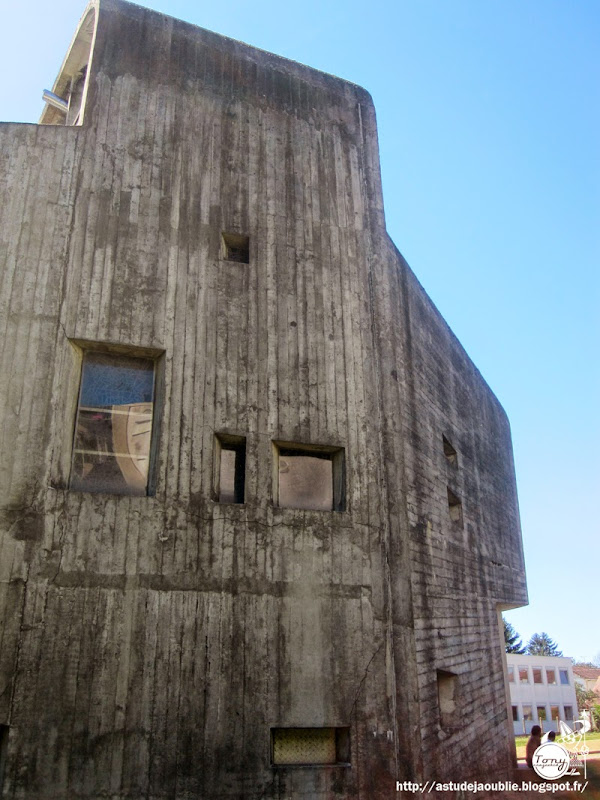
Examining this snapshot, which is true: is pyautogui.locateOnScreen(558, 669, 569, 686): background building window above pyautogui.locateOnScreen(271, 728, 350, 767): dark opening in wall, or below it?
below

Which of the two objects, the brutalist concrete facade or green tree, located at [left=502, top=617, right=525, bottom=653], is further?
green tree, located at [left=502, top=617, right=525, bottom=653]

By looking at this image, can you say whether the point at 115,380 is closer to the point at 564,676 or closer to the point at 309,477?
the point at 309,477

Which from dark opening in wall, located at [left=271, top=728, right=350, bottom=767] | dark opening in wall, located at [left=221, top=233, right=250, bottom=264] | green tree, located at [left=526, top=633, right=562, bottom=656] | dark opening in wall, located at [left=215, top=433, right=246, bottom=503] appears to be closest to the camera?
dark opening in wall, located at [left=271, top=728, right=350, bottom=767]

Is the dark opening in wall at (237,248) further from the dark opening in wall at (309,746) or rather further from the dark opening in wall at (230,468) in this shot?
the dark opening in wall at (309,746)

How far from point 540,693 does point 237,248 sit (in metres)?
52.7

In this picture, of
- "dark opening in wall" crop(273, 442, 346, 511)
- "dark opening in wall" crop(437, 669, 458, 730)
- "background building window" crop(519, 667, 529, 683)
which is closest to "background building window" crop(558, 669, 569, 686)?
"background building window" crop(519, 667, 529, 683)

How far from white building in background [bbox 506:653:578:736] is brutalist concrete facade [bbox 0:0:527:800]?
44361 millimetres

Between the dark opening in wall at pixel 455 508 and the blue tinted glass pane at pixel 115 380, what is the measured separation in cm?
630

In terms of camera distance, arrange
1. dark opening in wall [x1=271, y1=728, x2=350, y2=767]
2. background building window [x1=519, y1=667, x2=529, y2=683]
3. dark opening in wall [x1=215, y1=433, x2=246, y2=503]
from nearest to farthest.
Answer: dark opening in wall [x1=271, y1=728, x2=350, y2=767], dark opening in wall [x1=215, y1=433, x2=246, y2=503], background building window [x1=519, y1=667, x2=529, y2=683]

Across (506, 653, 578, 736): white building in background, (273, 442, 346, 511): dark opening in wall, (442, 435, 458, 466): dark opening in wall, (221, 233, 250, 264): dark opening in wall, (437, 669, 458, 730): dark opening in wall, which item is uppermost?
(221, 233, 250, 264): dark opening in wall

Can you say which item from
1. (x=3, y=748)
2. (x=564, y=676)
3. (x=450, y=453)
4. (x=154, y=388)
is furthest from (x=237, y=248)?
(x=564, y=676)

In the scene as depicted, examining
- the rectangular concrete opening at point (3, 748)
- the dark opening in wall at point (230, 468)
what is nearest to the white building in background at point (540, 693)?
the dark opening in wall at point (230, 468)

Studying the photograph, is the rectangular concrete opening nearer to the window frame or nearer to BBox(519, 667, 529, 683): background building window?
the window frame

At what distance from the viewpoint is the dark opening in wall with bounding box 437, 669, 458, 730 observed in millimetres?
10188
